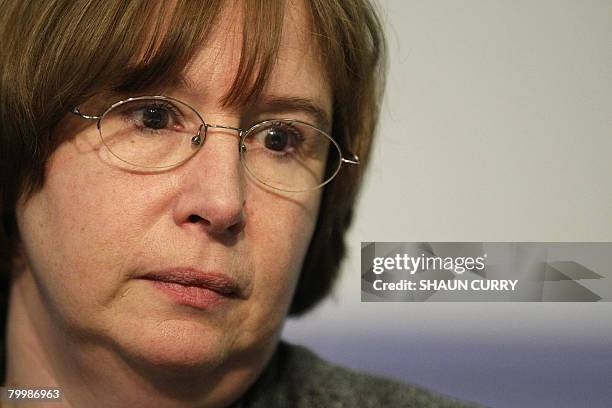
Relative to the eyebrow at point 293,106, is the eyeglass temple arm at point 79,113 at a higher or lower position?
lower

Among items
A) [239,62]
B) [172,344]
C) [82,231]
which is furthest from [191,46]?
[172,344]

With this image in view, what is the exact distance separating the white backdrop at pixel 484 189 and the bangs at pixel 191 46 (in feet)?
1.14

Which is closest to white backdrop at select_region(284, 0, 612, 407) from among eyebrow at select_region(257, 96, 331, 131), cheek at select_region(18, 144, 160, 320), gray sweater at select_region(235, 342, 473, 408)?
gray sweater at select_region(235, 342, 473, 408)

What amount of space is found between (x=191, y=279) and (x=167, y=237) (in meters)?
0.06

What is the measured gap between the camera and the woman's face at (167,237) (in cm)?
91

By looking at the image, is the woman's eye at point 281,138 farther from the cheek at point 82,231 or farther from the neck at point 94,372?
the neck at point 94,372

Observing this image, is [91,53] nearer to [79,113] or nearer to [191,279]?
[79,113]

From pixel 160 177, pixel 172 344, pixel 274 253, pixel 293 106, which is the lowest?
pixel 172 344

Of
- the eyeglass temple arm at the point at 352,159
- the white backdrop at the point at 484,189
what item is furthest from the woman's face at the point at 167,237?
the white backdrop at the point at 484,189

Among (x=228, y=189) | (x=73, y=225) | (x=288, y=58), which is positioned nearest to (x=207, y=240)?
(x=228, y=189)

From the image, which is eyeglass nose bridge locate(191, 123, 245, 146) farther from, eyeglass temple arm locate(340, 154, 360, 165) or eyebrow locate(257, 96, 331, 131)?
eyeglass temple arm locate(340, 154, 360, 165)

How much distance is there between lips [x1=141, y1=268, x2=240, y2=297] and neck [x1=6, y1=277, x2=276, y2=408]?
0.39 ft

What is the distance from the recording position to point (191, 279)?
919mm

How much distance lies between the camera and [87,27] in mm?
919
